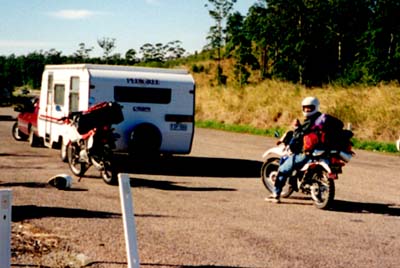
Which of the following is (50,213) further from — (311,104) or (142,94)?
(142,94)

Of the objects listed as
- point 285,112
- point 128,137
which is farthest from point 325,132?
point 285,112

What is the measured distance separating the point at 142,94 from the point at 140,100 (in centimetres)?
16

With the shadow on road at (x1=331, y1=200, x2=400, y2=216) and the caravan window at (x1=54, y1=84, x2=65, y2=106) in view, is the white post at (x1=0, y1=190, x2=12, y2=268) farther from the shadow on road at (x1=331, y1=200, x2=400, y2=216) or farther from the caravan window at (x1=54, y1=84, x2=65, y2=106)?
the caravan window at (x1=54, y1=84, x2=65, y2=106)

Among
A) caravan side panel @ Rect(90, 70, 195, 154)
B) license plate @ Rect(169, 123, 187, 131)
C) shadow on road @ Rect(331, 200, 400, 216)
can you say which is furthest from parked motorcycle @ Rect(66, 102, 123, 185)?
Answer: shadow on road @ Rect(331, 200, 400, 216)

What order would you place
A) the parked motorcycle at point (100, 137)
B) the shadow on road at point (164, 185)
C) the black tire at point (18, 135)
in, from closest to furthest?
the shadow on road at point (164, 185)
the parked motorcycle at point (100, 137)
the black tire at point (18, 135)

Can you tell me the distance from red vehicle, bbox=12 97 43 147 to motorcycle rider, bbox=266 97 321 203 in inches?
405

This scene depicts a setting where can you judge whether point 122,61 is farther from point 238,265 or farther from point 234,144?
point 238,265

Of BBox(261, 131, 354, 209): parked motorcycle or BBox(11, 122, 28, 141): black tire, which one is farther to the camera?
BBox(11, 122, 28, 141): black tire

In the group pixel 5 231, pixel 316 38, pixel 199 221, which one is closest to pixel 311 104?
pixel 199 221

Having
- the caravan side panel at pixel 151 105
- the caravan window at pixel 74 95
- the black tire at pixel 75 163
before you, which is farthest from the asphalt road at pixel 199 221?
the caravan window at pixel 74 95

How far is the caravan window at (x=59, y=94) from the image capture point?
51.0 ft

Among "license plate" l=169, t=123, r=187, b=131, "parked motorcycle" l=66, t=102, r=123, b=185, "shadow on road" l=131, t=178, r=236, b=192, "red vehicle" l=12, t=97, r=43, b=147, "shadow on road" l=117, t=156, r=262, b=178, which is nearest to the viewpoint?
"shadow on road" l=131, t=178, r=236, b=192

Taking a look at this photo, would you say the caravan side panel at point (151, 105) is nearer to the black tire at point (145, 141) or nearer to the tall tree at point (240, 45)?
the black tire at point (145, 141)

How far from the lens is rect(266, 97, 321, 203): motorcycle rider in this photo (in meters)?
10.1
